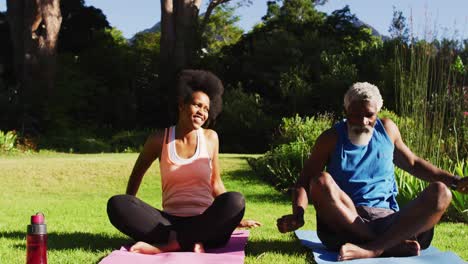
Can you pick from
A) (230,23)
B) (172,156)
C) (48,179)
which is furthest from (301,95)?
(230,23)

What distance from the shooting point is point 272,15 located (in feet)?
77.0

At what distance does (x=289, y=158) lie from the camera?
9141 mm

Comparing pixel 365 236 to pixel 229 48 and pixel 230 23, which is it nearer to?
pixel 229 48

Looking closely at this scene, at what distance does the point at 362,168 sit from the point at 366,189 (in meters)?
0.12

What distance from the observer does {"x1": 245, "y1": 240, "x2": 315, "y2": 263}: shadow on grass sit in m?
4.07

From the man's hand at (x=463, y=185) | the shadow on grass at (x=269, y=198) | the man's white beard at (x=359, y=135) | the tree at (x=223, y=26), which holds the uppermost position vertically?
the tree at (x=223, y=26)

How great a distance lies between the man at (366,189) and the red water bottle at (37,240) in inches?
51.6

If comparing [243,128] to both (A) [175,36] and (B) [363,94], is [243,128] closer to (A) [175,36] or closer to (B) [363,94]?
(A) [175,36]

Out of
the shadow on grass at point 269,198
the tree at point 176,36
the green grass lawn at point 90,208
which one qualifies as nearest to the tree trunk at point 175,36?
the tree at point 176,36

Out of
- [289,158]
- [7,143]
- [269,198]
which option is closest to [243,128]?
[7,143]

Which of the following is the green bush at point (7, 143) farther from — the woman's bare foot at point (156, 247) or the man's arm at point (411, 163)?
the man's arm at point (411, 163)

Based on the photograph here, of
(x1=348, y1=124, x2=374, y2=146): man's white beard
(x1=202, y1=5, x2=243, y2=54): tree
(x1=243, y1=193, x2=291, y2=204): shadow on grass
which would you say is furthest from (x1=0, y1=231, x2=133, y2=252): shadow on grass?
(x1=202, y1=5, x2=243, y2=54): tree

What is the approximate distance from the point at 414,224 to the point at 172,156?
1.45m

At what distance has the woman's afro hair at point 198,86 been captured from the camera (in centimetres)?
429
